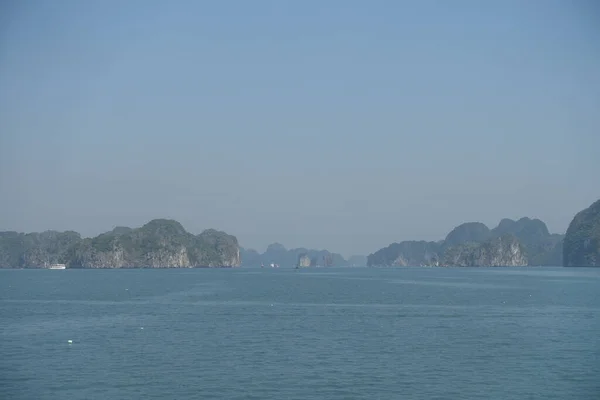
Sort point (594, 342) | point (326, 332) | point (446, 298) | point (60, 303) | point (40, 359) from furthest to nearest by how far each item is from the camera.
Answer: point (446, 298) → point (60, 303) → point (326, 332) → point (594, 342) → point (40, 359)

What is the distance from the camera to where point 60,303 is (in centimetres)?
10550

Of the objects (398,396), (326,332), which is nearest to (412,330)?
(326,332)

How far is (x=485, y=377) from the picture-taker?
46.5m

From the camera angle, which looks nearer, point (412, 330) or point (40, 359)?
point (40, 359)

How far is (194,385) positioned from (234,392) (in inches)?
118

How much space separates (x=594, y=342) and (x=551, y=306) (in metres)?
38.4

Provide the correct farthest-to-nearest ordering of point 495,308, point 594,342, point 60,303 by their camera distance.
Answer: point 60,303 → point 495,308 → point 594,342

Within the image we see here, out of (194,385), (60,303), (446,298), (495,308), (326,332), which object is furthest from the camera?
(446,298)

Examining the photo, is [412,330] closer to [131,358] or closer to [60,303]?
[131,358]

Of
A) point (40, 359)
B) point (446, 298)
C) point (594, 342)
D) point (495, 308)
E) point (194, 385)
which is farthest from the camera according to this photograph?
point (446, 298)

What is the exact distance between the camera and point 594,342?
200ft

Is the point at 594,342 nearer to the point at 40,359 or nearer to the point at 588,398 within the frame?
the point at 588,398

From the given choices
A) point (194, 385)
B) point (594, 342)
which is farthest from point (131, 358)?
point (594, 342)

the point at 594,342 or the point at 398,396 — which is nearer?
the point at 398,396
